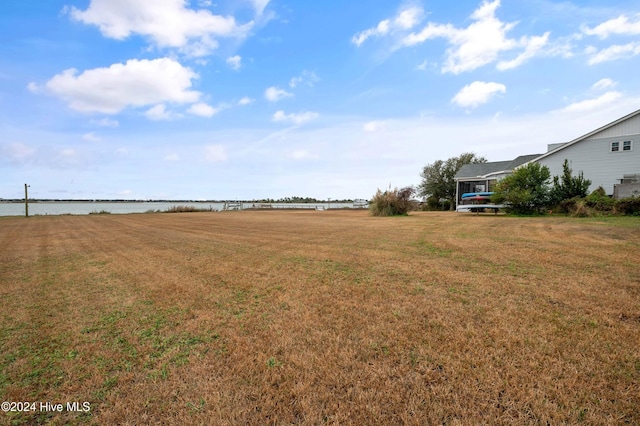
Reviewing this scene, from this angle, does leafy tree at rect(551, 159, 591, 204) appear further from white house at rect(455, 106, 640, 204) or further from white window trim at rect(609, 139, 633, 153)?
white window trim at rect(609, 139, 633, 153)

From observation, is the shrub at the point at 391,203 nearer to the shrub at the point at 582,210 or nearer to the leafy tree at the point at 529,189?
the leafy tree at the point at 529,189

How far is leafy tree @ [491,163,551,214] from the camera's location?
18.0 m

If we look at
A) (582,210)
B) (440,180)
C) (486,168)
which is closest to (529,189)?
(582,210)

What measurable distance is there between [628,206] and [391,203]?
12.4 metres

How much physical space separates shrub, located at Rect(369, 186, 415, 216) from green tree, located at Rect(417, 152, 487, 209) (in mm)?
13990

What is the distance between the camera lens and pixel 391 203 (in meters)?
22.0

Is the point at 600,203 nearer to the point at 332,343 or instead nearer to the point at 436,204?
the point at 332,343

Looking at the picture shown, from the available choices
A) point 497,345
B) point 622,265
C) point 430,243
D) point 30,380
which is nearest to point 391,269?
point 497,345

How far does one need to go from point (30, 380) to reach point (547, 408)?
3894 mm

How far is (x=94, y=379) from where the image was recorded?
7.72 feet

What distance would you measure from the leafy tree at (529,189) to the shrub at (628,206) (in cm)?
401

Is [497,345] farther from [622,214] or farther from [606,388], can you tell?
[622,214]

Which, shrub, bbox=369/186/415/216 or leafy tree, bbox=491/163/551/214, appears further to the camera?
shrub, bbox=369/186/415/216

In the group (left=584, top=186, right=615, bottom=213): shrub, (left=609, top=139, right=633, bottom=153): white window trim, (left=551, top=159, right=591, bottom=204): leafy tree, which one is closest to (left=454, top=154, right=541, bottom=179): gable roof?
(left=609, top=139, right=633, bottom=153): white window trim
